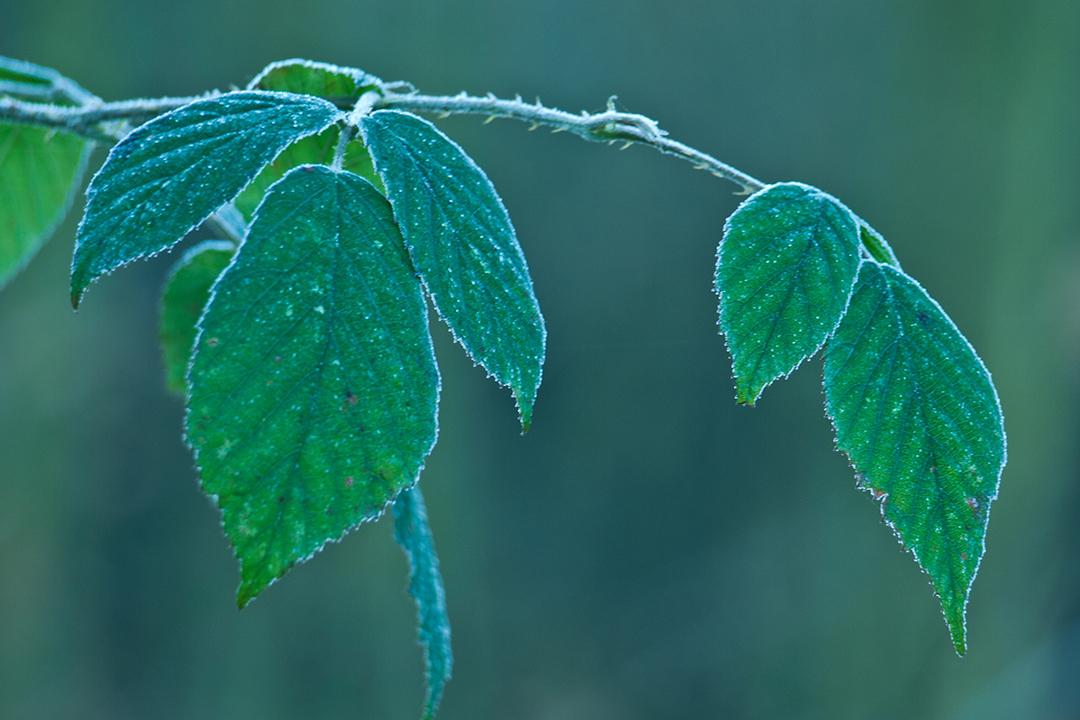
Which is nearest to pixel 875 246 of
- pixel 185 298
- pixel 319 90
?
pixel 319 90

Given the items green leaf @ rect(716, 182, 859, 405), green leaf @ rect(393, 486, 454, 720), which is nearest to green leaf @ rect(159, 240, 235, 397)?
green leaf @ rect(393, 486, 454, 720)

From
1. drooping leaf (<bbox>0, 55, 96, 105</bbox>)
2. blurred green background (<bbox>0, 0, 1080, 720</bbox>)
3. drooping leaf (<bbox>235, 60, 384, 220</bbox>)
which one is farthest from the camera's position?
blurred green background (<bbox>0, 0, 1080, 720</bbox>)

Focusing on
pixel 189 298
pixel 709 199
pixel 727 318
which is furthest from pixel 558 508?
pixel 727 318

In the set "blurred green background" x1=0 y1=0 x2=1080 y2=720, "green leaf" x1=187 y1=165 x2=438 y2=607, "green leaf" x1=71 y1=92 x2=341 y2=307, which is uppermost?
"green leaf" x1=71 y1=92 x2=341 y2=307

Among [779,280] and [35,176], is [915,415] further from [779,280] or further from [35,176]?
[35,176]

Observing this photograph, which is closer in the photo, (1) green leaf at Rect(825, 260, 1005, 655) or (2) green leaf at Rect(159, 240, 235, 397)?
(1) green leaf at Rect(825, 260, 1005, 655)

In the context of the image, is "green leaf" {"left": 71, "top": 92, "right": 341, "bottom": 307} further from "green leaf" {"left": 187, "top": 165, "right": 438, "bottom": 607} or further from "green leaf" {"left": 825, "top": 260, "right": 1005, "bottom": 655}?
"green leaf" {"left": 825, "top": 260, "right": 1005, "bottom": 655}
